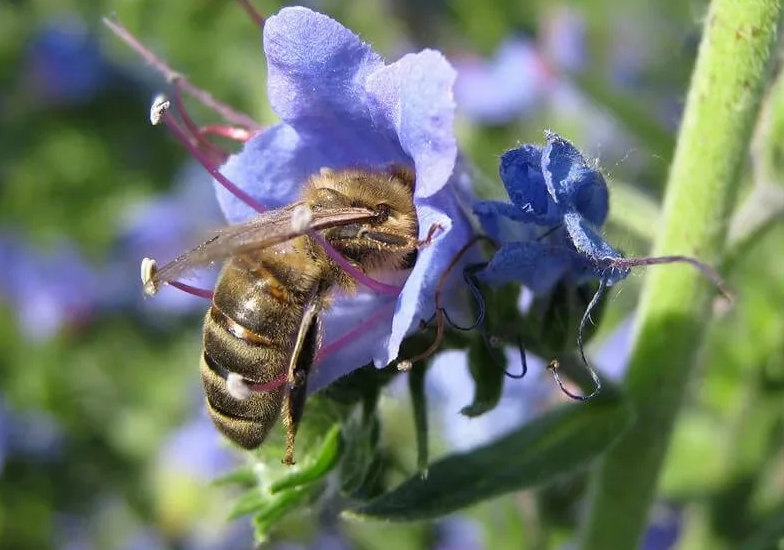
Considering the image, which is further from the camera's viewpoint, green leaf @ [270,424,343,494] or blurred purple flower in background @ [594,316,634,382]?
blurred purple flower in background @ [594,316,634,382]

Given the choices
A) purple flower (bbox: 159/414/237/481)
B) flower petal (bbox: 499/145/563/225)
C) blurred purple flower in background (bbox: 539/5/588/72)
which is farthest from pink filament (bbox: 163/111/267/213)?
blurred purple flower in background (bbox: 539/5/588/72)

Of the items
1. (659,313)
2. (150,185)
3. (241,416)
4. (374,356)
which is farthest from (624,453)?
(150,185)

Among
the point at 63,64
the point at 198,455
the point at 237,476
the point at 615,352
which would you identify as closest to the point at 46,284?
the point at 63,64

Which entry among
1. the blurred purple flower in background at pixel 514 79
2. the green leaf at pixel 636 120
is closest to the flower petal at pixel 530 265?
the green leaf at pixel 636 120

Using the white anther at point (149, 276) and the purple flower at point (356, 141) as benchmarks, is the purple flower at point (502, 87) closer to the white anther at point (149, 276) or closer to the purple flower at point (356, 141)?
the purple flower at point (356, 141)

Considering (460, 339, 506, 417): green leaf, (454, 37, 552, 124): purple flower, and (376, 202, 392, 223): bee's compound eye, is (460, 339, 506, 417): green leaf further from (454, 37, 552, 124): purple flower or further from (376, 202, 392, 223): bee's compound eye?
(454, 37, 552, 124): purple flower

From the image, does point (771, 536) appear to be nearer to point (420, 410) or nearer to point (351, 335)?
point (420, 410)

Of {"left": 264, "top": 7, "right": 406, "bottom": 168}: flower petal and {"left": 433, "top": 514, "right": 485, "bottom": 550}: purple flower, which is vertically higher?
{"left": 264, "top": 7, "right": 406, "bottom": 168}: flower petal
